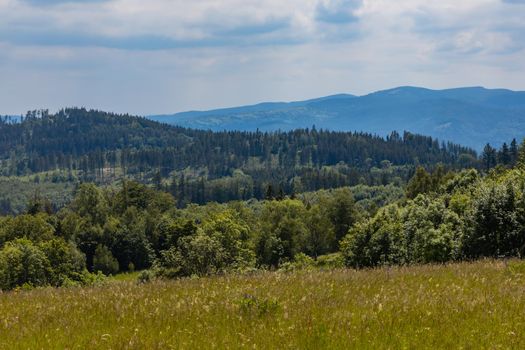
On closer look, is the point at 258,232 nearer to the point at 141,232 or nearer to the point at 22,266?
the point at 141,232

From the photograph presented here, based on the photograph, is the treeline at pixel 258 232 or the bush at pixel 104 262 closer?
the treeline at pixel 258 232

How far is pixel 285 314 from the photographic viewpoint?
7785mm

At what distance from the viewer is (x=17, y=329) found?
7703 mm

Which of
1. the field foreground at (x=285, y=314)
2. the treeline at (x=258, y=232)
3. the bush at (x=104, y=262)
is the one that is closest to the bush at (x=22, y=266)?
the treeline at (x=258, y=232)

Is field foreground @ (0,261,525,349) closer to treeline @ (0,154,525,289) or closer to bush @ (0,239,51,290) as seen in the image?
treeline @ (0,154,525,289)

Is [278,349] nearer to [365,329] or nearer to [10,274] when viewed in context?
[365,329]

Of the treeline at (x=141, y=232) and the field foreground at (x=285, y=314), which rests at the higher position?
the field foreground at (x=285, y=314)

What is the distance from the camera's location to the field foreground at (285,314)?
6.77m

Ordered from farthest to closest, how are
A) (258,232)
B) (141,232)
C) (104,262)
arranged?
1. (141,232)
2. (104,262)
3. (258,232)

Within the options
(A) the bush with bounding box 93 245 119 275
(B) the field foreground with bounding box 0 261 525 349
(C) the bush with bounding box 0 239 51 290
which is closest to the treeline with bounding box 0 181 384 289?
(A) the bush with bounding box 93 245 119 275

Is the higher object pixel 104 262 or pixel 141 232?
pixel 141 232

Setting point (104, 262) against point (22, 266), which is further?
point (104, 262)

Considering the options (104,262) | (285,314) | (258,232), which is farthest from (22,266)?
(285,314)

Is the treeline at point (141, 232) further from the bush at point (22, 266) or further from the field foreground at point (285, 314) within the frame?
the field foreground at point (285, 314)
